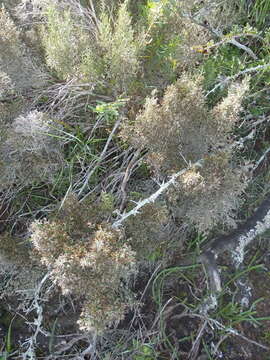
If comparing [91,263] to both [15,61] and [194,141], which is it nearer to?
[194,141]

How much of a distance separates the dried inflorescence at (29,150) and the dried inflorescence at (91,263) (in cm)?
37

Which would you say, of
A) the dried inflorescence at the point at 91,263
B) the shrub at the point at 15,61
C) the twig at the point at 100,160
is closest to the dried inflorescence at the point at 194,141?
the twig at the point at 100,160

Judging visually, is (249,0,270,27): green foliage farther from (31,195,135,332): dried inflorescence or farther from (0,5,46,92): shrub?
(31,195,135,332): dried inflorescence

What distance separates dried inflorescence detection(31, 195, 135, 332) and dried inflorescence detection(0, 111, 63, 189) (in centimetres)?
37

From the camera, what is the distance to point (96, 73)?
194 centimetres

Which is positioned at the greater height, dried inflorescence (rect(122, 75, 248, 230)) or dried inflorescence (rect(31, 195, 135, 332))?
dried inflorescence (rect(122, 75, 248, 230))

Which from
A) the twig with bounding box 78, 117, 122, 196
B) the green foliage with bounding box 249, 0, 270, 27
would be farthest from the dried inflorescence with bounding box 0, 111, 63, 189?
the green foliage with bounding box 249, 0, 270, 27

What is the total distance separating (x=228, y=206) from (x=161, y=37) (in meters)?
0.90

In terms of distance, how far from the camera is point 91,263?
1.54 m

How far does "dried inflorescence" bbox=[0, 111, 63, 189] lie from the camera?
1.85 m

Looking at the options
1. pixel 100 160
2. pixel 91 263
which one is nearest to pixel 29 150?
pixel 100 160

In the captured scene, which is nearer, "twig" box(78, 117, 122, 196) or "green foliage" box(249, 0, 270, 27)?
"twig" box(78, 117, 122, 196)

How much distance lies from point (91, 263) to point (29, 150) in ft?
2.43

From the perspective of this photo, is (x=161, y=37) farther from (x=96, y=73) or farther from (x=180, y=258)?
(x=180, y=258)
